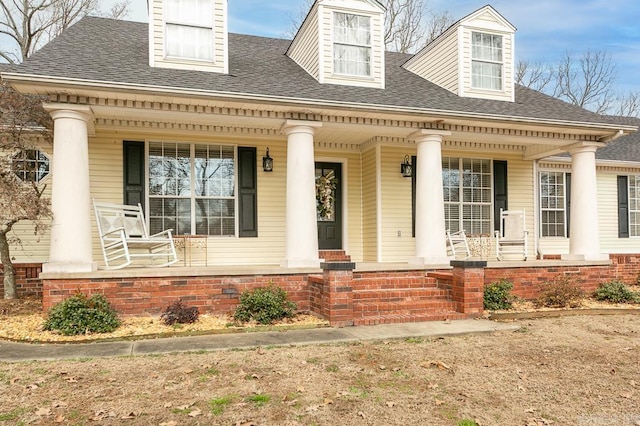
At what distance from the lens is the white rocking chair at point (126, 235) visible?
7469 millimetres

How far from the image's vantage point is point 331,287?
21.7 feet

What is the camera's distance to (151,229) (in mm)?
9016

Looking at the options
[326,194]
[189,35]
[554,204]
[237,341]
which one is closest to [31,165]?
[189,35]

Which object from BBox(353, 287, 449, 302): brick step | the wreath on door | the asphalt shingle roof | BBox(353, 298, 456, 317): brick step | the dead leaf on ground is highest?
the asphalt shingle roof

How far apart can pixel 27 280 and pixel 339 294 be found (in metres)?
5.80

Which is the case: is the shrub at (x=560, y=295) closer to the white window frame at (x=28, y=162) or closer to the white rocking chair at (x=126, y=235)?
the white rocking chair at (x=126, y=235)

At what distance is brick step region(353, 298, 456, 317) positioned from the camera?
7.07 meters

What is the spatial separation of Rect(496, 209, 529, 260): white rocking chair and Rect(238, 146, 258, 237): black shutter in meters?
5.14

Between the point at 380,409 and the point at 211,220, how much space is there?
6.38 m

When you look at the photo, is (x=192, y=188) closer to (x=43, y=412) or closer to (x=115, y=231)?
(x=115, y=231)

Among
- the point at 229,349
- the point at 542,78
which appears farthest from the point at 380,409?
the point at 542,78

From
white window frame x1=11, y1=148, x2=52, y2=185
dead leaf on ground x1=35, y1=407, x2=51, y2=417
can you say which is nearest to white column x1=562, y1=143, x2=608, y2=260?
dead leaf on ground x1=35, y1=407, x2=51, y2=417

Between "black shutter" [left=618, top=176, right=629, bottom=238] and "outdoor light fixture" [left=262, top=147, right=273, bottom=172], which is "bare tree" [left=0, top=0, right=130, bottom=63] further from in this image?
"black shutter" [left=618, top=176, right=629, bottom=238]

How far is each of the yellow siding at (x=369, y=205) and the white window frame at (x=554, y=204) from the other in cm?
466
